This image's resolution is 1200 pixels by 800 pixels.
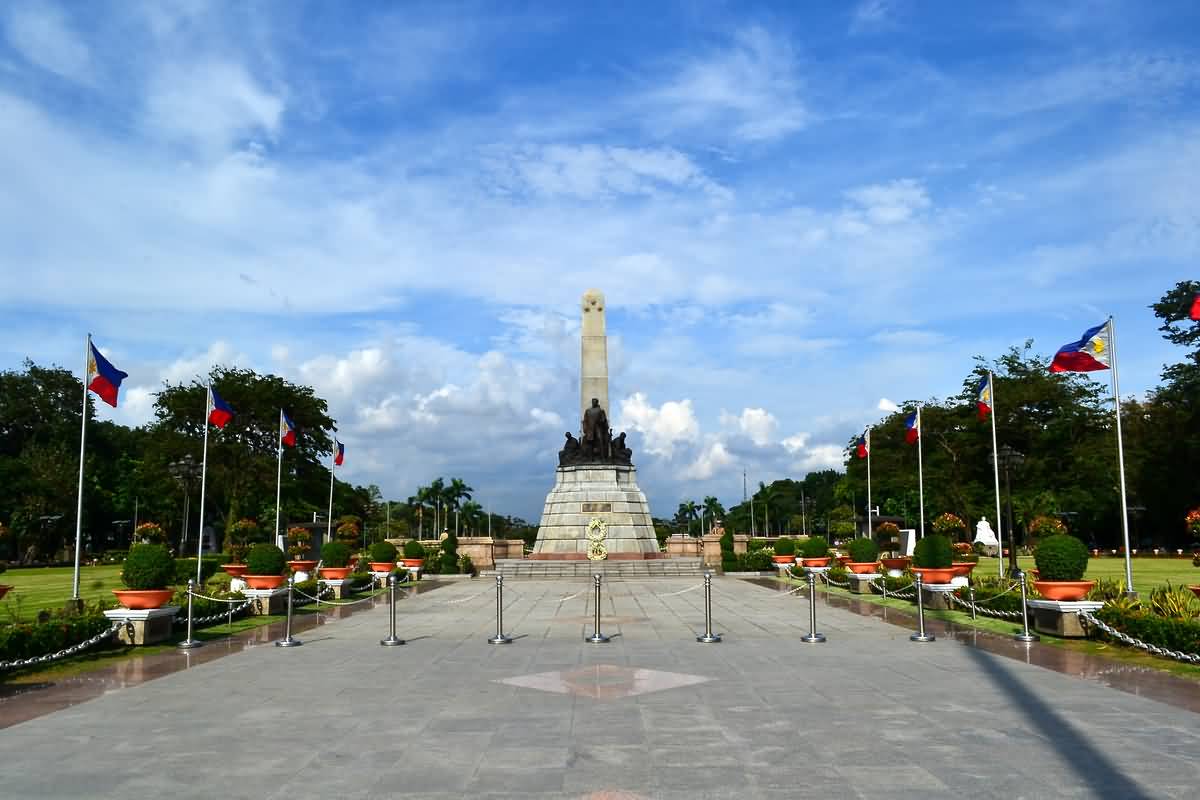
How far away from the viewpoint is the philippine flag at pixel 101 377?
17094 mm

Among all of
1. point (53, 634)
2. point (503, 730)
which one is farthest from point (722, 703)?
point (53, 634)

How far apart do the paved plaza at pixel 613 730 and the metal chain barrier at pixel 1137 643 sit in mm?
2104

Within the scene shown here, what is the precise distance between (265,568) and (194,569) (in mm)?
16081

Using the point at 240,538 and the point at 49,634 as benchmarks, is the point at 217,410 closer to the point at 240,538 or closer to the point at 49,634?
the point at 49,634

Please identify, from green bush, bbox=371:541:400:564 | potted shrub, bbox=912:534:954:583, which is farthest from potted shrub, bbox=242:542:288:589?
potted shrub, bbox=912:534:954:583

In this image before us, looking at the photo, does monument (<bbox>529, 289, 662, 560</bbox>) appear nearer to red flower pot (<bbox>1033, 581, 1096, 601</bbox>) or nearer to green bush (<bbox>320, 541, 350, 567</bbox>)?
green bush (<bbox>320, 541, 350, 567</bbox>)

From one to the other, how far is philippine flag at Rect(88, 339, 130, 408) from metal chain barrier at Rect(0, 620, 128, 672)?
4917mm

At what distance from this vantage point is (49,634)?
12797 millimetres

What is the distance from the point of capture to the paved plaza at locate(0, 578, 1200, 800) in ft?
21.5

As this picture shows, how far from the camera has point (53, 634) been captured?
12.9m

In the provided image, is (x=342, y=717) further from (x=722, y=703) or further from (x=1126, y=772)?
(x=1126, y=772)

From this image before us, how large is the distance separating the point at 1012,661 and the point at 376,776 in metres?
9.68

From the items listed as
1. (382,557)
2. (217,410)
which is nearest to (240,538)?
(382,557)

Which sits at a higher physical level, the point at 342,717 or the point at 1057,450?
the point at 1057,450
